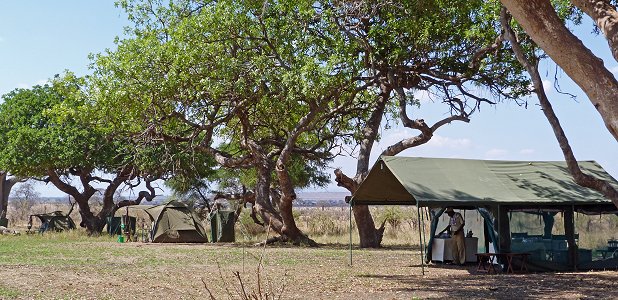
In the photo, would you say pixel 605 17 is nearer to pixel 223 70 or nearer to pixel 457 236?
pixel 457 236

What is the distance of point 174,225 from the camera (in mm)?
28438

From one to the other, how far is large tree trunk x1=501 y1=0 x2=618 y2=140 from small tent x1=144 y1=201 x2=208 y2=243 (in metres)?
22.1

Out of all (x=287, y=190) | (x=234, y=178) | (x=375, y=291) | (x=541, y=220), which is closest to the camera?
(x=375, y=291)

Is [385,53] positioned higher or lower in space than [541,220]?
higher

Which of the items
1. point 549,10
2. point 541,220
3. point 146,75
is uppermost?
point 146,75

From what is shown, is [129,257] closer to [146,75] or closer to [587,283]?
[146,75]

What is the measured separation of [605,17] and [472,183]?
8.75 metres

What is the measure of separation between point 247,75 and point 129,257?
5621mm

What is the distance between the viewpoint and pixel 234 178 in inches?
1641

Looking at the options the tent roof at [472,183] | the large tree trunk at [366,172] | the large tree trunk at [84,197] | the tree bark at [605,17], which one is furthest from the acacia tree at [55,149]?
the tree bark at [605,17]

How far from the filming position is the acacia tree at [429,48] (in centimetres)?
1964

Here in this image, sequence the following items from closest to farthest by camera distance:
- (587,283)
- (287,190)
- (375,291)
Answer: (375,291), (587,283), (287,190)

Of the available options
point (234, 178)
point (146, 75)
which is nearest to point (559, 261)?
point (146, 75)

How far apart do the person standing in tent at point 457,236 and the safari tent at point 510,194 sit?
494mm
